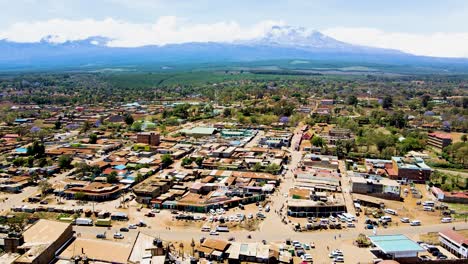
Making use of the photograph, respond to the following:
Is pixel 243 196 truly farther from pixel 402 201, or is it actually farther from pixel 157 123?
pixel 157 123

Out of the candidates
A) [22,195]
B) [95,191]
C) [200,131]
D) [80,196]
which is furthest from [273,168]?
[22,195]

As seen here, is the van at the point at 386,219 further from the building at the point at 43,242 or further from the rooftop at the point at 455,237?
the building at the point at 43,242

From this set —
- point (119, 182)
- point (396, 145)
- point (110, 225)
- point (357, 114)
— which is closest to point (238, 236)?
point (110, 225)

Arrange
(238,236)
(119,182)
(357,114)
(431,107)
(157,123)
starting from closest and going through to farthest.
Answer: (238,236) → (119,182) → (157,123) → (357,114) → (431,107)

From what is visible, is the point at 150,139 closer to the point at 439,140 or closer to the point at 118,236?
the point at 118,236

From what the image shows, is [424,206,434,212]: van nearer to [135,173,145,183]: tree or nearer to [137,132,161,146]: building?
[135,173,145,183]: tree

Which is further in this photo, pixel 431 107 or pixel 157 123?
pixel 431 107

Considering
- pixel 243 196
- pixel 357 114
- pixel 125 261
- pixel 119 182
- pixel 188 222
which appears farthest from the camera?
pixel 357 114
